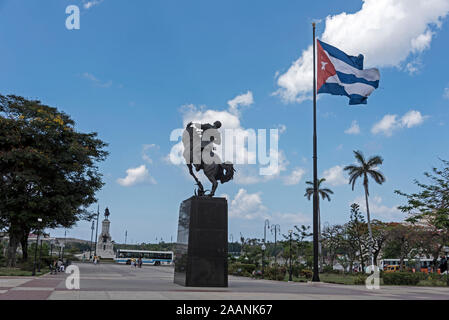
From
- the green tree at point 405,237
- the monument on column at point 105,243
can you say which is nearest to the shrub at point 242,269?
the green tree at point 405,237

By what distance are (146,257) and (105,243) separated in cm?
1955

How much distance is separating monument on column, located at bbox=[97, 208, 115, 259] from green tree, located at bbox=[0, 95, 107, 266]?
1949 inches

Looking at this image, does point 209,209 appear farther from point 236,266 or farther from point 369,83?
point 236,266

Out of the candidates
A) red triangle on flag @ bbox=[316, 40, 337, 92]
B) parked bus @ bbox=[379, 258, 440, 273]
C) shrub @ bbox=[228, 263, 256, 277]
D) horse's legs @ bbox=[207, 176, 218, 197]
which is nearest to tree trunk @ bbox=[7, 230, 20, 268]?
→ shrub @ bbox=[228, 263, 256, 277]

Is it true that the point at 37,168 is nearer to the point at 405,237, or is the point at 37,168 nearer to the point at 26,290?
the point at 26,290

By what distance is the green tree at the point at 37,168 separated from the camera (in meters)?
30.4

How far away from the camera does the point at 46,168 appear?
32281 millimetres

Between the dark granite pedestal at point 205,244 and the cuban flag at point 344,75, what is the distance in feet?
33.7

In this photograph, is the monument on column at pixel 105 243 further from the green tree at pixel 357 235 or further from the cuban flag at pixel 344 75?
the cuban flag at pixel 344 75

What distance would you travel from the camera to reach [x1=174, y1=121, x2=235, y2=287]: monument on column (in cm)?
1608

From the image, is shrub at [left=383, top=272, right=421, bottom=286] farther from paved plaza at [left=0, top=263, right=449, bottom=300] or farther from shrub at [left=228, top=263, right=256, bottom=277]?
shrub at [left=228, top=263, right=256, bottom=277]

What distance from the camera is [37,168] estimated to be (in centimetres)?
3189

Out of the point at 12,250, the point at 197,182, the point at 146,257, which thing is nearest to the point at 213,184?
the point at 197,182
